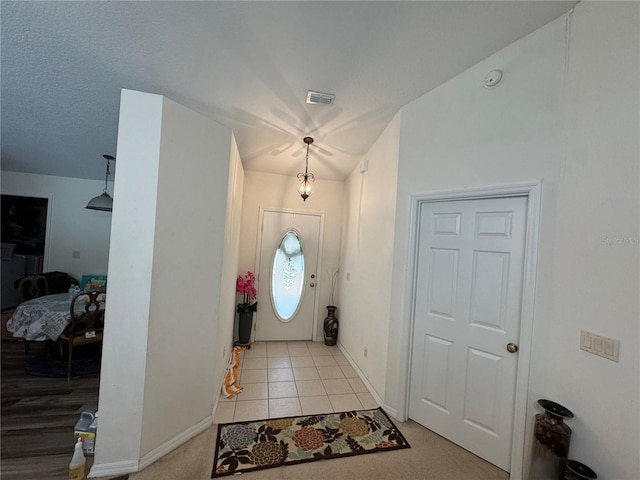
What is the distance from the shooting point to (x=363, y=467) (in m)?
1.67

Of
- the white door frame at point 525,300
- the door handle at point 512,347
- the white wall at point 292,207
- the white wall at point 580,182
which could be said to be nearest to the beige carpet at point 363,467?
the white door frame at point 525,300

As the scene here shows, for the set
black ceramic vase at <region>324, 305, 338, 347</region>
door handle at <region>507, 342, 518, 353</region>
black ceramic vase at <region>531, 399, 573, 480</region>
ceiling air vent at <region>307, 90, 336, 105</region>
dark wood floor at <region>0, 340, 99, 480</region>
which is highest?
ceiling air vent at <region>307, 90, 336, 105</region>

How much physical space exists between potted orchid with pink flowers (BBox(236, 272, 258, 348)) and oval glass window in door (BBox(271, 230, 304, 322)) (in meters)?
0.38

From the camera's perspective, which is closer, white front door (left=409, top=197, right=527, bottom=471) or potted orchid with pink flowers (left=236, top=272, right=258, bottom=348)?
white front door (left=409, top=197, right=527, bottom=471)

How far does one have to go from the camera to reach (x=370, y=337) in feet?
8.68

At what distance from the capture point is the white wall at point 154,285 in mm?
1555

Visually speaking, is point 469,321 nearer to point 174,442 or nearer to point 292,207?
point 174,442

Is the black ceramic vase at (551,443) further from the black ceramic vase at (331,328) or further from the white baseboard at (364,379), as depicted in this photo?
the black ceramic vase at (331,328)

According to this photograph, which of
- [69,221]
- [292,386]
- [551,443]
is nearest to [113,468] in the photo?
[292,386]

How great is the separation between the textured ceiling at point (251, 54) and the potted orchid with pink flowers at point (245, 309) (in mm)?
2012

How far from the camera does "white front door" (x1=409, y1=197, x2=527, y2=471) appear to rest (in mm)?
1646

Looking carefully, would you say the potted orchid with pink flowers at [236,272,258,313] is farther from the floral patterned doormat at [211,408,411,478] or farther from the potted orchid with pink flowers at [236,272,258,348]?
the floral patterned doormat at [211,408,411,478]

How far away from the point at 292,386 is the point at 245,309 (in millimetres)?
1307

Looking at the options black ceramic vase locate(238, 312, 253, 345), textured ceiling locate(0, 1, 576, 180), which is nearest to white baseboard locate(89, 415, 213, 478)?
black ceramic vase locate(238, 312, 253, 345)
